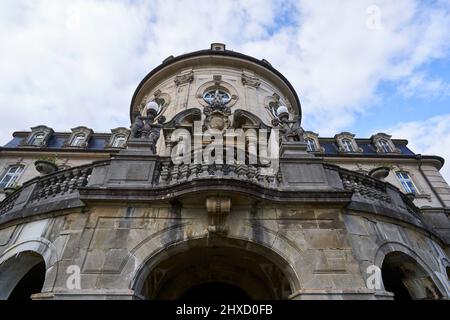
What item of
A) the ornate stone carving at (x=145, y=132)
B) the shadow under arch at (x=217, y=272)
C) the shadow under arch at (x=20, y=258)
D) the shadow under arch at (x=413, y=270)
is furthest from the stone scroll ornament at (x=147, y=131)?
the shadow under arch at (x=413, y=270)

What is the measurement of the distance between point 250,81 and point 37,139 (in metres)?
16.7

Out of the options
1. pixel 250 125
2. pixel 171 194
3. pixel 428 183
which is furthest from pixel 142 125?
pixel 428 183

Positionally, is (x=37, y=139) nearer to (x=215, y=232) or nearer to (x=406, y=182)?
(x=215, y=232)

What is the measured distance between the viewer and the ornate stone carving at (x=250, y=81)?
14.5m

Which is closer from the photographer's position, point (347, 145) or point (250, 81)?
Answer: point (250, 81)

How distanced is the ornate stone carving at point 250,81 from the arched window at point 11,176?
15657 millimetres

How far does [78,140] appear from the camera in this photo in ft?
64.5

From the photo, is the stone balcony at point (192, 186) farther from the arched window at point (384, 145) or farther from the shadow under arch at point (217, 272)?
the arched window at point (384, 145)

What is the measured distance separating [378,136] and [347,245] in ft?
62.8

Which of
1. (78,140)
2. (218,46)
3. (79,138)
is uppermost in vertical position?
(218,46)

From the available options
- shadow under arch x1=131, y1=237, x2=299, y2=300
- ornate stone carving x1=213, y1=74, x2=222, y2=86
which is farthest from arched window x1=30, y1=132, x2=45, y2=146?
shadow under arch x1=131, y1=237, x2=299, y2=300

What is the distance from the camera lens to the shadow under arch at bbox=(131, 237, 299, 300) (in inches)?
219

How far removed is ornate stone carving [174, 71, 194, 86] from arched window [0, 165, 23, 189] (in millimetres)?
12215

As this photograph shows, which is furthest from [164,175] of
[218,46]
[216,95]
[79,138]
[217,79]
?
[79,138]
